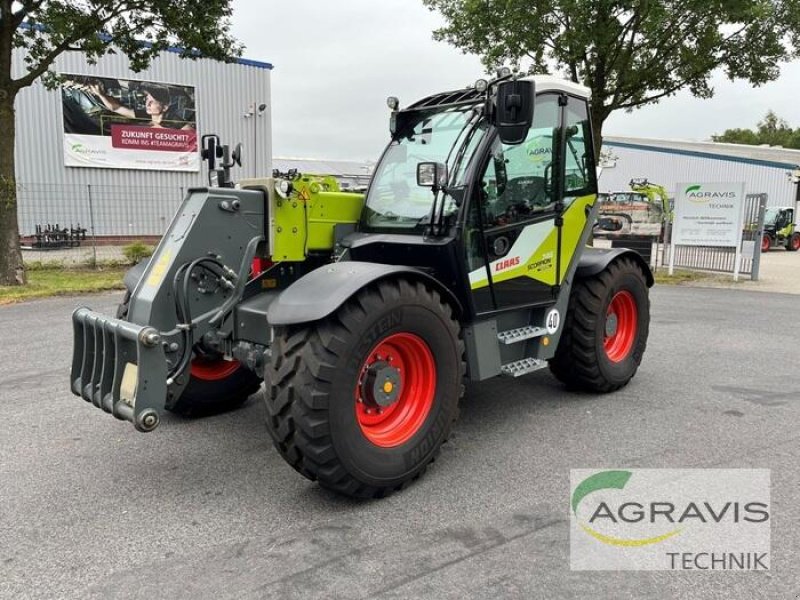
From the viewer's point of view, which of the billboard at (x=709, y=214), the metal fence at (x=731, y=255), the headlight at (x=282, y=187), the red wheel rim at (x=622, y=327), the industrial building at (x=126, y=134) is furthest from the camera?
the industrial building at (x=126, y=134)

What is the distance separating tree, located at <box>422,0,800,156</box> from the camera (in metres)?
12.9

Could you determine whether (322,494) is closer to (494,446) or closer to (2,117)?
(494,446)

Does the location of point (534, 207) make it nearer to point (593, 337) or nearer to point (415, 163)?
point (415, 163)

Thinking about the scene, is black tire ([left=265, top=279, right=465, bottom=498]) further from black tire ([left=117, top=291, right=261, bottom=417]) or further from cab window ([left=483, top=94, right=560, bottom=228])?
black tire ([left=117, top=291, right=261, bottom=417])

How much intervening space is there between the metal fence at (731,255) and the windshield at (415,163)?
11.6m

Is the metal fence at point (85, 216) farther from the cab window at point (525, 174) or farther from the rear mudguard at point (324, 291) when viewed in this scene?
the rear mudguard at point (324, 291)

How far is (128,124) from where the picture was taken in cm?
2127

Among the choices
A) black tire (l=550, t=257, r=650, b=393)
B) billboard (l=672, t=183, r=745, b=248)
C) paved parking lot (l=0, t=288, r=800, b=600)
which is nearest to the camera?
paved parking lot (l=0, t=288, r=800, b=600)

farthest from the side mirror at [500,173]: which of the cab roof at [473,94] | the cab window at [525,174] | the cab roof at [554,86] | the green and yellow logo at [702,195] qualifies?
the green and yellow logo at [702,195]

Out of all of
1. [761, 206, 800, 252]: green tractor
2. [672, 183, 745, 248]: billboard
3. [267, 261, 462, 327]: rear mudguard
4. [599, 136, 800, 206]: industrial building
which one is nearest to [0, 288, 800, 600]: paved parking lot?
[267, 261, 462, 327]: rear mudguard

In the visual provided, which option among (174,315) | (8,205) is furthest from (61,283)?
(174,315)

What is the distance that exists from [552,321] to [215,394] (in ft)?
8.15

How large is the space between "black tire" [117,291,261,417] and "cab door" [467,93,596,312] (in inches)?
71.7

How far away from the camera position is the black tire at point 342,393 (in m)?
3.04
